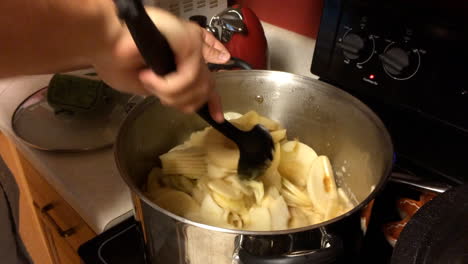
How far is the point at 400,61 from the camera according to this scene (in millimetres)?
602

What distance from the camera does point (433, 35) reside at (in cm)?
56

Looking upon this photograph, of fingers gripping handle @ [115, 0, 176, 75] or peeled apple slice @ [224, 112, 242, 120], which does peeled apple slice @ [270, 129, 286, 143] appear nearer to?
peeled apple slice @ [224, 112, 242, 120]

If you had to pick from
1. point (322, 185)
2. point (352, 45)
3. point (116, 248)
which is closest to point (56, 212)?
point (116, 248)

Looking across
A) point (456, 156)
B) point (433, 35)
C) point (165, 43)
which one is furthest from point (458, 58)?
point (165, 43)

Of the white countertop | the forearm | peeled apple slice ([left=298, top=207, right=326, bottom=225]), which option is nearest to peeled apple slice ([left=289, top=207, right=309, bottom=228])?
peeled apple slice ([left=298, top=207, right=326, bottom=225])

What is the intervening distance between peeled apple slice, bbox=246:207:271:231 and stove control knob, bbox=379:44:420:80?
26cm

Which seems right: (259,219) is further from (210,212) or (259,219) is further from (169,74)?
(169,74)

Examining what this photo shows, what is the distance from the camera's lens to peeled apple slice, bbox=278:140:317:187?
716 millimetres

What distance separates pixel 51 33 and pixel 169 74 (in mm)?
109

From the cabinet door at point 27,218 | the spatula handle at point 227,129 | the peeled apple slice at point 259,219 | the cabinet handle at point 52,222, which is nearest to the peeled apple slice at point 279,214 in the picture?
the peeled apple slice at point 259,219

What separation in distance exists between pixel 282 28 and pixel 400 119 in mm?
415

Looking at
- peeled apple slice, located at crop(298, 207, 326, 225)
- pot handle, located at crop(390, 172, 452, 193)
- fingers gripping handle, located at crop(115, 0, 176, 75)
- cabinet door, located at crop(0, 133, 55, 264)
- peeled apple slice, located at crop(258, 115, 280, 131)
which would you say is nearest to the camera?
fingers gripping handle, located at crop(115, 0, 176, 75)

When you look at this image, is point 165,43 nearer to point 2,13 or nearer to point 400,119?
point 2,13

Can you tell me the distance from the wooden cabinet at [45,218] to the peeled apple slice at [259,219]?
245 mm
